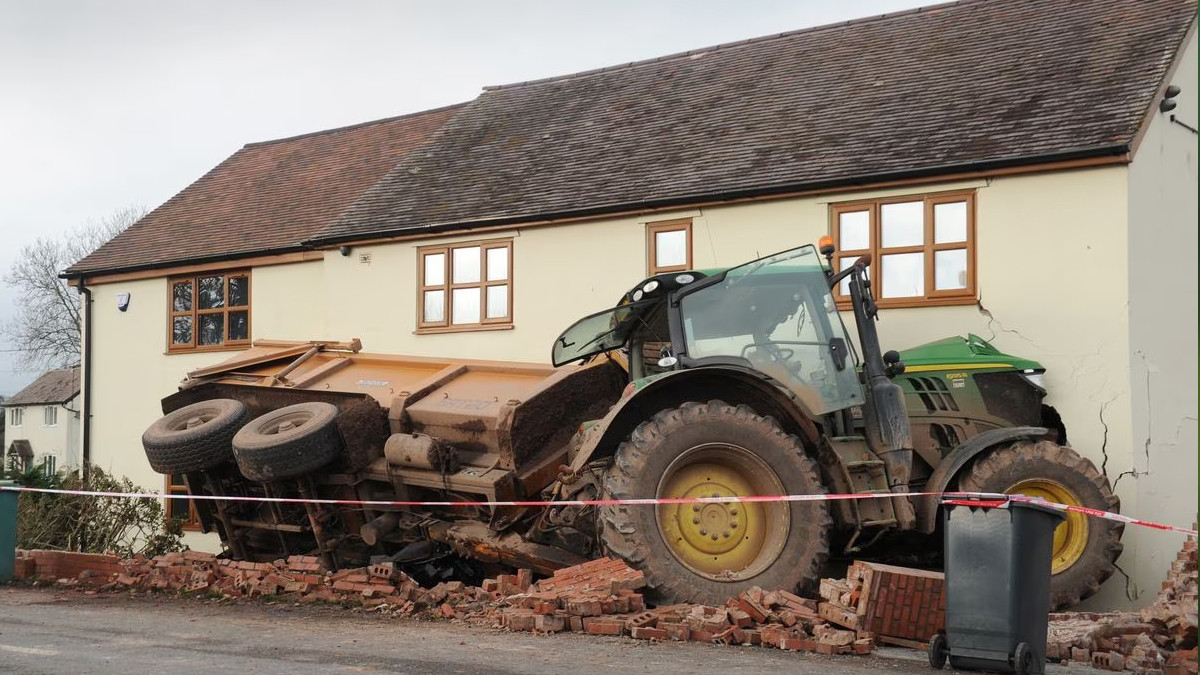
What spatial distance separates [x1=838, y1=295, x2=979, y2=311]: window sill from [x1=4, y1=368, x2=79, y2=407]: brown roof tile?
56.0 meters

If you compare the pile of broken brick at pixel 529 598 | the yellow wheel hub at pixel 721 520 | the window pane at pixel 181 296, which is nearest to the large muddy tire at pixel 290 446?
the pile of broken brick at pixel 529 598

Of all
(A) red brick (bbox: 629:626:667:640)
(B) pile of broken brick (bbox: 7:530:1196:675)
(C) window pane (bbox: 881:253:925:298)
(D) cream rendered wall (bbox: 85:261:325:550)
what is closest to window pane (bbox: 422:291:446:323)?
(D) cream rendered wall (bbox: 85:261:325:550)

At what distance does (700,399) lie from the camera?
32.3 ft

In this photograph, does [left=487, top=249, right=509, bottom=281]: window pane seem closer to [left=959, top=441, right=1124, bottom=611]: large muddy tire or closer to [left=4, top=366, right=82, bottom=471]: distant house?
[left=959, top=441, right=1124, bottom=611]: large muddy tire

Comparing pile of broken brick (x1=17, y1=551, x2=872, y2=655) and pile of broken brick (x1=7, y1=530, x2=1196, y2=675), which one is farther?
pile of broken brick (x1=17, y1=551, x2=872, y2=655)

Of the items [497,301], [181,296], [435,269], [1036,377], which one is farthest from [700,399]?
[181,296]

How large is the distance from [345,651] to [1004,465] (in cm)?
546

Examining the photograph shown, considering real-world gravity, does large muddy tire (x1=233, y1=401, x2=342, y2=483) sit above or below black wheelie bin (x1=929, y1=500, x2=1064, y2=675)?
above

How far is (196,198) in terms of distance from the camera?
23.9 metres

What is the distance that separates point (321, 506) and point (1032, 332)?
23.3 feet

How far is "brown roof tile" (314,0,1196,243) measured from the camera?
44.4 ft

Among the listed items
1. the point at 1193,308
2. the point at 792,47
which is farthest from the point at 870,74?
the point at 1193,308

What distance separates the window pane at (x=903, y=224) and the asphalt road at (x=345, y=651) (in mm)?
6409

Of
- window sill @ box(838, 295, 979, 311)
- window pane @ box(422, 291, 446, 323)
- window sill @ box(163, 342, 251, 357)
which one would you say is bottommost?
window sill @ box(163, 342, 251, 357)
